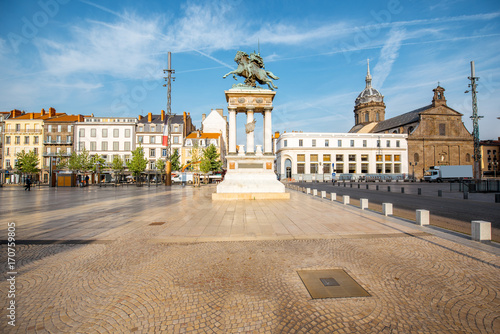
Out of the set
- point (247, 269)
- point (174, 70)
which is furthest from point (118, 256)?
point (174, 70)

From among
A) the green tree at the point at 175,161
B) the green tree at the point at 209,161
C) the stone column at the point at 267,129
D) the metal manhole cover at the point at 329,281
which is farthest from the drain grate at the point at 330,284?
the green tree at the point at 175,161

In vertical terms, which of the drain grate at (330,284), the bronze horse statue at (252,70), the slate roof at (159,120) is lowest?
the drain grate at (330,284)

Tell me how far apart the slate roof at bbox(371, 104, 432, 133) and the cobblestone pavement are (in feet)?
287

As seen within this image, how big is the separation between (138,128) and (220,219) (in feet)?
191

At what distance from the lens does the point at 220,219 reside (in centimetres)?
973

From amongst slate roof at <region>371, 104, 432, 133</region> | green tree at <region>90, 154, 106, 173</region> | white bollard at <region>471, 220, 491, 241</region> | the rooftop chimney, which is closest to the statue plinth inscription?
white bollard at <region>471, 220, 491, 241</region>

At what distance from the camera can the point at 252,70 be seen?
20.3 m

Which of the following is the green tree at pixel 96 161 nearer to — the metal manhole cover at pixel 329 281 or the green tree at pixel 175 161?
the green tree at pixel 175 161

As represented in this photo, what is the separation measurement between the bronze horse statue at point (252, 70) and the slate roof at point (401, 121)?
76239 millimetres

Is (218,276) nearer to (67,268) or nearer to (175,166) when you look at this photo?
(67,268)

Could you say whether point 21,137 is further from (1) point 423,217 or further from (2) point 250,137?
(1) point 423,217

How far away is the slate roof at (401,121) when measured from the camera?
259 ft

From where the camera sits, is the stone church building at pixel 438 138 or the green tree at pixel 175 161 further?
the stone church building at pixel 438 138

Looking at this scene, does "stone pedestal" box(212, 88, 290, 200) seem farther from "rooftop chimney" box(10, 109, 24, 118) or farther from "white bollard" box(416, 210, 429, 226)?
"rooftop chimney" box(10, 109, 24, 118)
